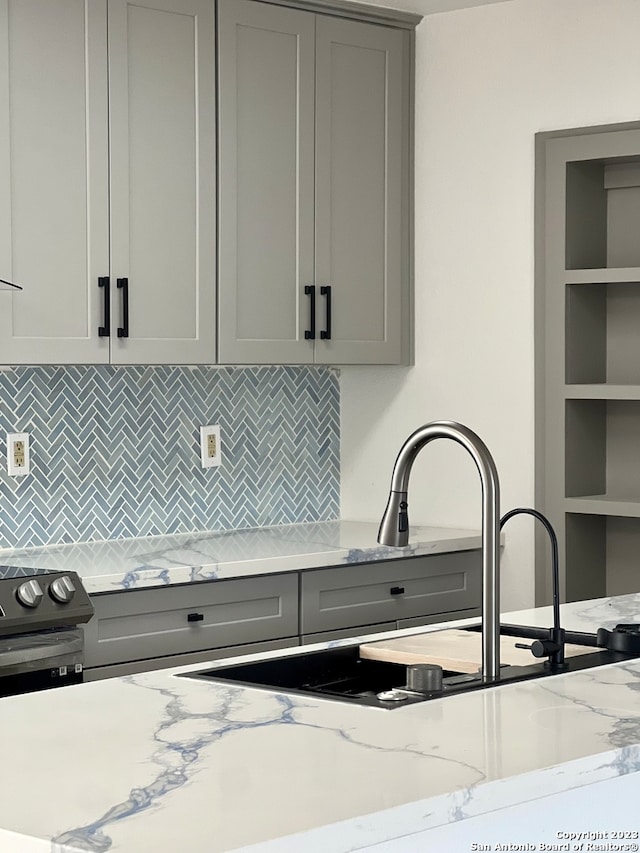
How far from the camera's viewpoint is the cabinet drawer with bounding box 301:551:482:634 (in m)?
3.84

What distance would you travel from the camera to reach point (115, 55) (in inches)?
145

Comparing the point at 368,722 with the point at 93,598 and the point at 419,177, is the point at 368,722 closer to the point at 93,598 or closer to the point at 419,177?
the point at 93,598

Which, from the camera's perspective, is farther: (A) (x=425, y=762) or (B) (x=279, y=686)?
(B) (x=279, y=686)

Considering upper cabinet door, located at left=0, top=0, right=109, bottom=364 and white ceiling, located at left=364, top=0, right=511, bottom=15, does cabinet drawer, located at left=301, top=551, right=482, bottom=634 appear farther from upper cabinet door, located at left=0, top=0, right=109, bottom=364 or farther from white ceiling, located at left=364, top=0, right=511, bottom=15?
white ceiling, located at left=364, top=0, right=511, bottom=15

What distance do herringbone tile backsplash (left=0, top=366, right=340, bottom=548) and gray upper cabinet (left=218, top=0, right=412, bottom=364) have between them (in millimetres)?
359

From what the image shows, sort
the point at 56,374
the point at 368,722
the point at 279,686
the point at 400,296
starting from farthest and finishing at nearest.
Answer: the point at 400,296
the point at 56,374
the point at 279,686
the point at 368,722

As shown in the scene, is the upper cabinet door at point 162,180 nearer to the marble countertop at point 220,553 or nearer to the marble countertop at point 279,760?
the marble countertop at point 220,553

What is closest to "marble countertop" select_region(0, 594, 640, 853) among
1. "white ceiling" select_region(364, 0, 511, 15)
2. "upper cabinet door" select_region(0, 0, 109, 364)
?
"upper cabinet door" select_region(0, 0, 109, 364)

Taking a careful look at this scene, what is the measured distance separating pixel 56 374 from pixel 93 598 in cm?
91

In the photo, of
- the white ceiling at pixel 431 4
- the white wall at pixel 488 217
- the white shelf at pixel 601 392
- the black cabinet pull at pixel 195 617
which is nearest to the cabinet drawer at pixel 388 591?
the white wall at pixel 488 217

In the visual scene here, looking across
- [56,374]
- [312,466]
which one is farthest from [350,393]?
[56,374]

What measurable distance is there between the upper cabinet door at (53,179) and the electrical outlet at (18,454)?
1.30 feet

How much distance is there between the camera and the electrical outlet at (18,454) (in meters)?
3.85

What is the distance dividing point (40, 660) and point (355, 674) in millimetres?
1100
